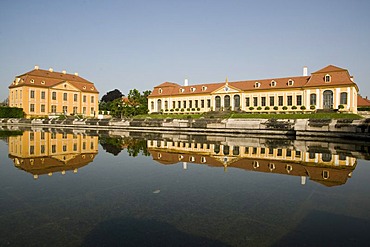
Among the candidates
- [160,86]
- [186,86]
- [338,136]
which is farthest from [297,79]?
[338,136]

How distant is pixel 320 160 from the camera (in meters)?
7.21

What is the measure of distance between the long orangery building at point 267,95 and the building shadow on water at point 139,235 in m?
45.0

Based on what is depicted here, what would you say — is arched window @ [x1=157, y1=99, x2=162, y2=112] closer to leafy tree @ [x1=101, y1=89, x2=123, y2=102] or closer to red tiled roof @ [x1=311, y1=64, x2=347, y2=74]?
red tiled roof @ [x1=311, y1=64, x2=347, y2=74]

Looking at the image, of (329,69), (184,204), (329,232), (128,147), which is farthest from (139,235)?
(329,69)

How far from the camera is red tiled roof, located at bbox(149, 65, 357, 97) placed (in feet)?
141

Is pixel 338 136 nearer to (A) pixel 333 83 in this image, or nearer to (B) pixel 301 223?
(B) pixel 301 223

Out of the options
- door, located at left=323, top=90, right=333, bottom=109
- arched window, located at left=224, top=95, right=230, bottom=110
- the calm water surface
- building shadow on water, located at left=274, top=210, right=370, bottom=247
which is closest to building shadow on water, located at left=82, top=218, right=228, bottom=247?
the calm water surface

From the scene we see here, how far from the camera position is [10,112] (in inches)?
2068

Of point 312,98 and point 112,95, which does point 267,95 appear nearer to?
point 312,98

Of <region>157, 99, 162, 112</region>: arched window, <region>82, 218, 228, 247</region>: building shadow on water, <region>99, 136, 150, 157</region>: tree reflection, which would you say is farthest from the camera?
<region>157, 99, 162, 112</region>: arched window

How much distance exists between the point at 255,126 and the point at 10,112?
5224 centimetres

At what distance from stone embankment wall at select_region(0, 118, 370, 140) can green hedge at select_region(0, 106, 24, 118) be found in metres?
34.7

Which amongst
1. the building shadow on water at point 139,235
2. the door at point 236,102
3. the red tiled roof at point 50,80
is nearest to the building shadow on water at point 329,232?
the building shadow on water at point 139,235

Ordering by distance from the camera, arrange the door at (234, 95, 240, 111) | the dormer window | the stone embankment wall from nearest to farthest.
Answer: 1. the dormer window
2. the stone embankment wall
3. the door at (234, 95, 240, 111)
